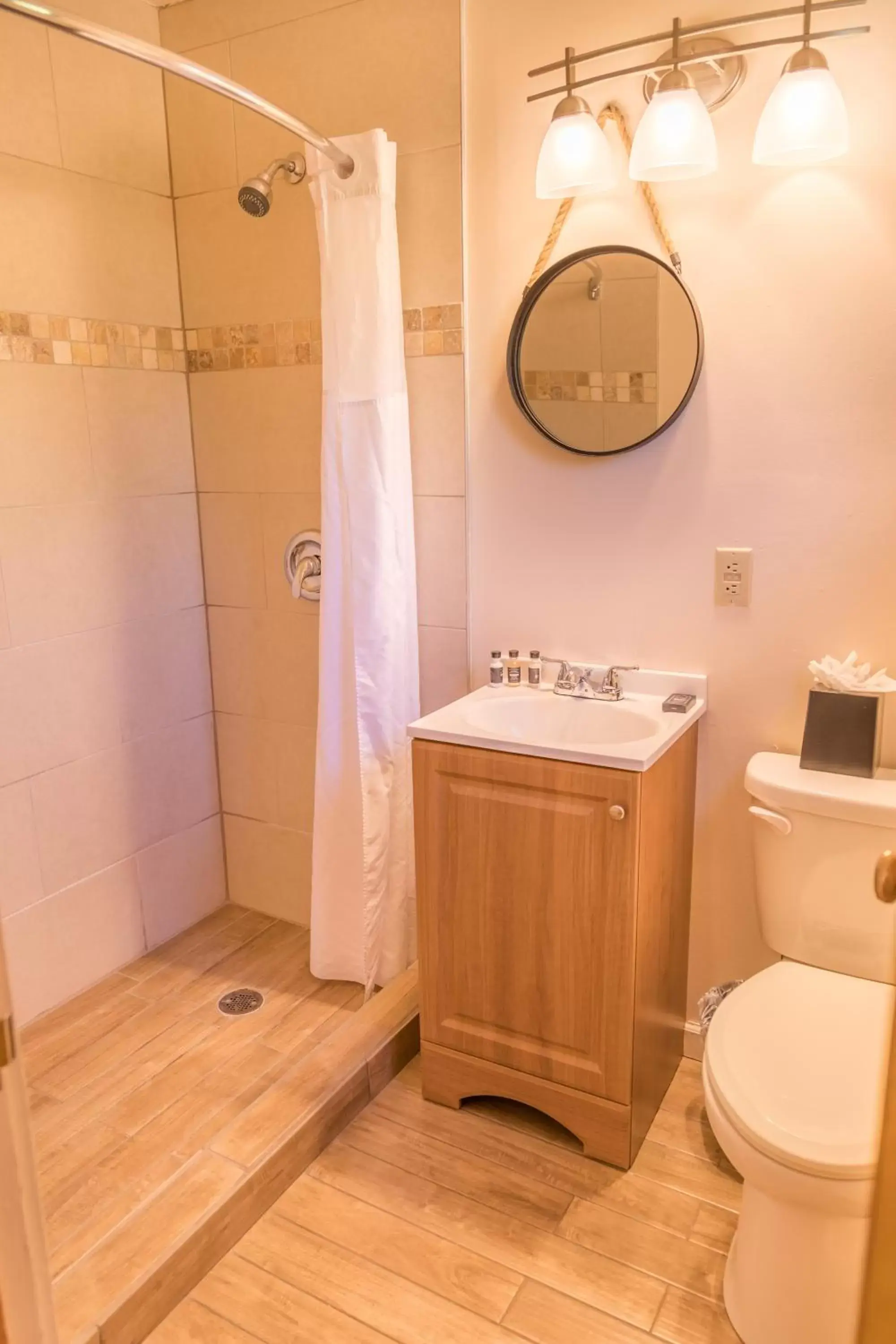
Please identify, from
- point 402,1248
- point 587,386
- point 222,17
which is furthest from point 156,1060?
point 222,17

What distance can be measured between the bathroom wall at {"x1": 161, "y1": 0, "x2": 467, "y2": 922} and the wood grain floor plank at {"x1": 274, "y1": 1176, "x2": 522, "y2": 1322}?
1.00 metres

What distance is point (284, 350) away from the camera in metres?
2.42

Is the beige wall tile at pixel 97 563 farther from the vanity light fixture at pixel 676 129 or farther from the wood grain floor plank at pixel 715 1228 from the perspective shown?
the wood grain floor plank at pixel 715 1228

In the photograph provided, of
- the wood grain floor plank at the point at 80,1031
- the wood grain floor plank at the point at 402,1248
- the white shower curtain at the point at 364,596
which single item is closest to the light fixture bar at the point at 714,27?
the white shower curtain at the point at 364,596

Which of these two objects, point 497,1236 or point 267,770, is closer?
point 497,1236

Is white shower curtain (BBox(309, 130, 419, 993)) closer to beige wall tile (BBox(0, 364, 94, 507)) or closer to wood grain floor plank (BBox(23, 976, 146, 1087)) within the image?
wood grain floor plank (BBox(23, 976, 146, 1087))

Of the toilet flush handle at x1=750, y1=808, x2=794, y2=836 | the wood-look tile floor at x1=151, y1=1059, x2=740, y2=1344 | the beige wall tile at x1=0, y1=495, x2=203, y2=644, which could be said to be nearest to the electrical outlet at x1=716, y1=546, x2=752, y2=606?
the toilet flush handle at x1=750, y1=808, x2=794, y2=836

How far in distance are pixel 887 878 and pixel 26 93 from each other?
2370mm

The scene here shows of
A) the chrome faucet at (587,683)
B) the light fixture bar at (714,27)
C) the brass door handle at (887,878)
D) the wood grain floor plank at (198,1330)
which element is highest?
the light fixture bar at (714,27)

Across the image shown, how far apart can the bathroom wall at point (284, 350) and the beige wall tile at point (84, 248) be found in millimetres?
77

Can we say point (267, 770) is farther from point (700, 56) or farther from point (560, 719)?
point (700, 56)

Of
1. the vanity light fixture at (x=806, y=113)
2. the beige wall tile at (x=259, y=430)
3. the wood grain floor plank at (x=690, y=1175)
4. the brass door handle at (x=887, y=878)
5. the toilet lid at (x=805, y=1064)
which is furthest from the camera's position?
the beige wall tile at (x=259, y=430)

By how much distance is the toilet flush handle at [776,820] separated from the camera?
1.80 meters

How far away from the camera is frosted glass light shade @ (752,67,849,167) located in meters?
1.62
